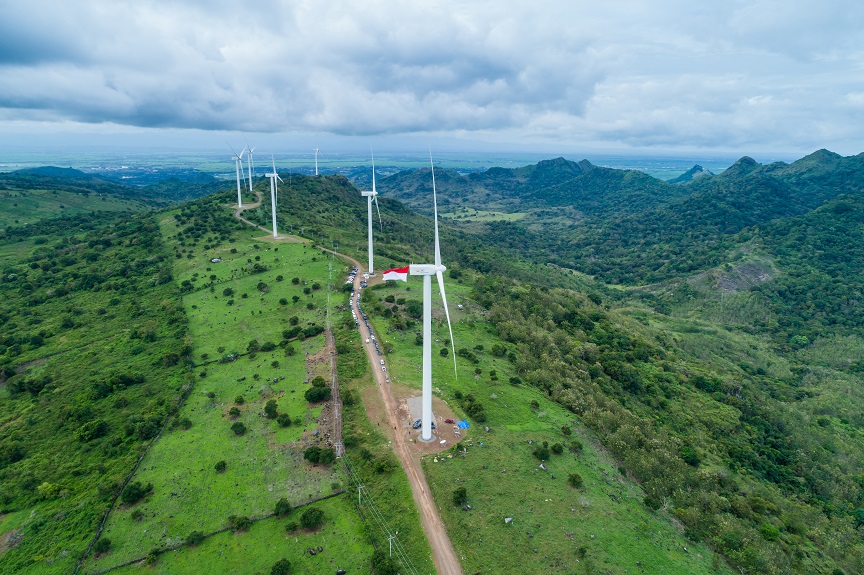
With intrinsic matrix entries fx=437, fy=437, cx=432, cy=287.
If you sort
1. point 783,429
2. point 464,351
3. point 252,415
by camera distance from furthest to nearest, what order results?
point 783,429, point 464,351, point 252,415

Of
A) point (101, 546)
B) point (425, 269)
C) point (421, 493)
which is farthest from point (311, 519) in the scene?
point (425, 269)

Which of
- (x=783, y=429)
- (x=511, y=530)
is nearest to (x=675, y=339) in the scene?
(x=783, y=429)

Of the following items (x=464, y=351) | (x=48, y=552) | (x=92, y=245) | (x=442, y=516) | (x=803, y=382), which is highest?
(x=92, y=245)

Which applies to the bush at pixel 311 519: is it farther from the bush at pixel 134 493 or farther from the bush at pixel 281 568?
the bush at pixel 134 493

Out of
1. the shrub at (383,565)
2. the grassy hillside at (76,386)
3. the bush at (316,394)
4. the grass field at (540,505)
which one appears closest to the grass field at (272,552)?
the shrub at (383,565)

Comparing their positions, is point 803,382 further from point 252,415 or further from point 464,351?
point 252,415

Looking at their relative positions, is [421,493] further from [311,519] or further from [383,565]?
[311,519]

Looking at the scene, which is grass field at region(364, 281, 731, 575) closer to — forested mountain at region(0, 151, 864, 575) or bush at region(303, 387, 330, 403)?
forested mountain at region(0, 151, 864, 575)
